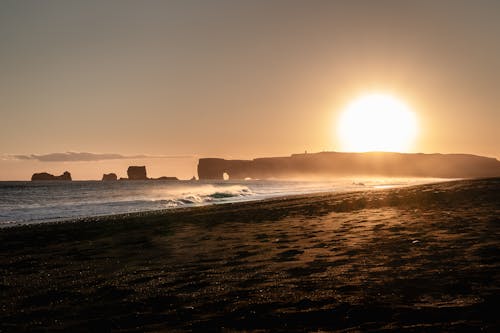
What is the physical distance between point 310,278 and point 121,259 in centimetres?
570

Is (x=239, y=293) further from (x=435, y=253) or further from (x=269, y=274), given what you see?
(x=435, y=253)

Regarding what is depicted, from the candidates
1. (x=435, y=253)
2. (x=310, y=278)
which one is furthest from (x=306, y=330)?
(x=435, y=253)

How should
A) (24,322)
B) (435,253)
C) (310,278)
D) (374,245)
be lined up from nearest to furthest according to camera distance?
(24,322) < (310,278) < (435,253) < (374,245)

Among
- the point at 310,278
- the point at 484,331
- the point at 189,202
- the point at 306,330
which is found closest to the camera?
the point at 484,331

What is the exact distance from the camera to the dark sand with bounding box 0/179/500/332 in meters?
5.50

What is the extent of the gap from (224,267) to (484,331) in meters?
5.64

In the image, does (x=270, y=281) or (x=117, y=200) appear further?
(x=117, y=200)

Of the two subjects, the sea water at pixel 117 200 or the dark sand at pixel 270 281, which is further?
the sea water at pixel 117 200

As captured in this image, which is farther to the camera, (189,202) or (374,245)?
(189,202)

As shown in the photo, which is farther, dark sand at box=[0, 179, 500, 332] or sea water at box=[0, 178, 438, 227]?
sea water at box=[0, 178, 438, 227]

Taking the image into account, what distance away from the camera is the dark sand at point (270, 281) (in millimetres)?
5496

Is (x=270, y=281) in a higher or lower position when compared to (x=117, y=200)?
higher

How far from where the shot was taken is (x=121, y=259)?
36.9 ft

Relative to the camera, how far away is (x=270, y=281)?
7648 mm
